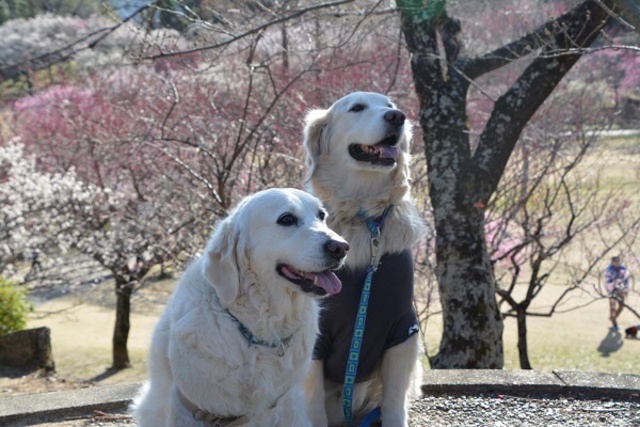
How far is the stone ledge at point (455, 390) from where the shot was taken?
4.70m

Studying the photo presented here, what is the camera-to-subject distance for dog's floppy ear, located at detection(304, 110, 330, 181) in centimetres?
383

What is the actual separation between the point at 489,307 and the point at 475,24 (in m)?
7.52

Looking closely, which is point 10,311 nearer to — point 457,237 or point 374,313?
point 457,237

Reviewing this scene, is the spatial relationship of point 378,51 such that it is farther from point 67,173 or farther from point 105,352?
point 105,352

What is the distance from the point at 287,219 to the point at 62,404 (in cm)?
258

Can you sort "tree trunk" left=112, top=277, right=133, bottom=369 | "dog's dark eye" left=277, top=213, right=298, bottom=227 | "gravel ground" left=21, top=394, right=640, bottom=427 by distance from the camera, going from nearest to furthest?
"dog's dark eye" left=277, top=213, right=298, bottom=227, "gravel ground" left=21, top=394, right=640, bottom=427, "tree trunk" left=112, top=277, right=133, bottom=369

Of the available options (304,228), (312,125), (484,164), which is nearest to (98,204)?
(484,164)

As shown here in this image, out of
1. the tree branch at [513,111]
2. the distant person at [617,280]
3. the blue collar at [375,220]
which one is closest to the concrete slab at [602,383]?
the tree branch at [513,111]

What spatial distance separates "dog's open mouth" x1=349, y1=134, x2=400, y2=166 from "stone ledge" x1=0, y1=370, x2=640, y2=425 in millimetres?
1849

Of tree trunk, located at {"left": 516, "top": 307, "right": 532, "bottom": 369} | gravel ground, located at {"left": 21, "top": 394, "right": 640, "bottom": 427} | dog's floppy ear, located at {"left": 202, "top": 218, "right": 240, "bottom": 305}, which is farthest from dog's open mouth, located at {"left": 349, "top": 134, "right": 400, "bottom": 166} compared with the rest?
tree trunk, located at {"left": 516, "top": 307, "right": 532, "bottom": 369}

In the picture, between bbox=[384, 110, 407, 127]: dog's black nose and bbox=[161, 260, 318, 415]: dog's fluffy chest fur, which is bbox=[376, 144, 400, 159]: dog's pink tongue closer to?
bbox=[384, 110, 407, 127]: dog's black nose

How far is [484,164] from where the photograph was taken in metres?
6.30

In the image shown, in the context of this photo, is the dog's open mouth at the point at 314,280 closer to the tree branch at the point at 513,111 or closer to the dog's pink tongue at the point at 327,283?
the dog's pink tongue at the point at 327,283

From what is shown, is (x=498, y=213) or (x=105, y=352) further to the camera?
(x=105, y=352)
